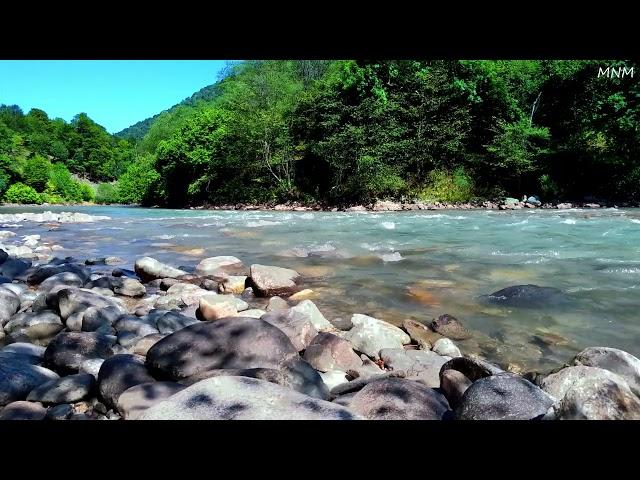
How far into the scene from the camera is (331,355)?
3209 millimetres

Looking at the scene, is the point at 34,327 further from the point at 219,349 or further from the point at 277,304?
the point at 277,304

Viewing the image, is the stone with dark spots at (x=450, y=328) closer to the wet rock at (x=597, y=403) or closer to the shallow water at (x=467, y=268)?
the shallow water at (x=467, y=268)

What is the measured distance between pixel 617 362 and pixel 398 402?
171cm

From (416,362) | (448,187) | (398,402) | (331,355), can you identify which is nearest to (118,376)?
(331,355)

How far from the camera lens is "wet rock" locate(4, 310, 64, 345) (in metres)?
3.62

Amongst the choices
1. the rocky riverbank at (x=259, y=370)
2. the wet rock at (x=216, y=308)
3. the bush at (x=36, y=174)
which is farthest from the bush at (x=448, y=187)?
the bush at (x=36, y=174)

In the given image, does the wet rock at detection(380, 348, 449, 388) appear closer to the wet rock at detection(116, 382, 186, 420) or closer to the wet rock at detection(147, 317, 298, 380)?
the wet rock at detection(147, 317, 298, 380)

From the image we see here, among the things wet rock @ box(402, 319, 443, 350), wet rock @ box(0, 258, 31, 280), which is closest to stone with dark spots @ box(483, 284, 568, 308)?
wet rock @ box(402, 319, 443, 350)

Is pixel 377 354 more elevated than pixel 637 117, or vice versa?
pixel 637 117
